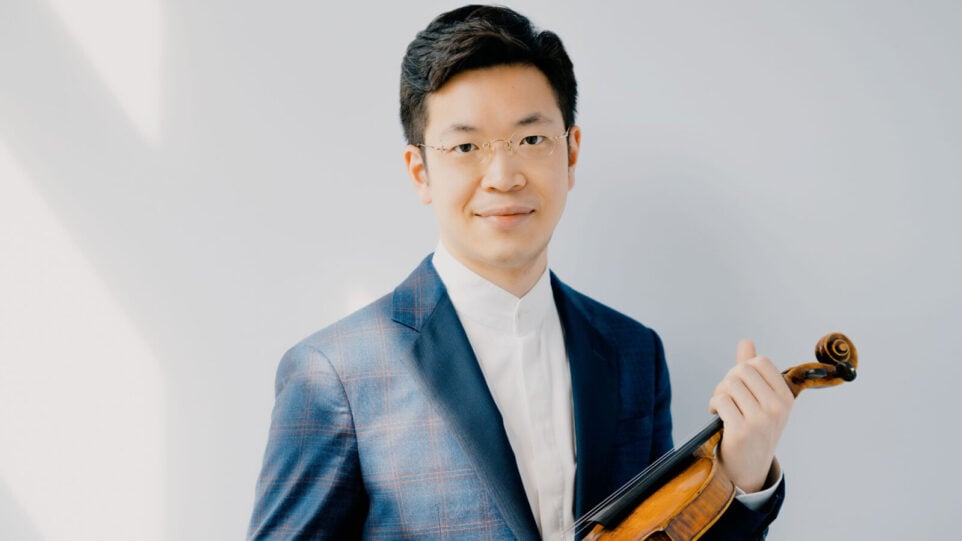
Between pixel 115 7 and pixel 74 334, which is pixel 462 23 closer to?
pixel 115 7

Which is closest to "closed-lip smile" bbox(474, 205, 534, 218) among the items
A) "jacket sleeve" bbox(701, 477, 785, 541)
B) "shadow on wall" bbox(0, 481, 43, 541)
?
"jacket sleeve" bbox(701, 477, 785, 541)

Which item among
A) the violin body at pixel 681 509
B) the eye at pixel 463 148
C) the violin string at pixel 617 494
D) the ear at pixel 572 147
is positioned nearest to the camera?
the violin body at pixel 681 509

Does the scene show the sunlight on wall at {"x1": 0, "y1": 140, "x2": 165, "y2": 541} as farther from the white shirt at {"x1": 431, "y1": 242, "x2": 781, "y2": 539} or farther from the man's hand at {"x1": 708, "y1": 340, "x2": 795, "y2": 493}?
the man's hand at {"x1": 708, "y1": 340, "x2": 795, "y2": 493}

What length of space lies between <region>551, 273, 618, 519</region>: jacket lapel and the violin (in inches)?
2.8

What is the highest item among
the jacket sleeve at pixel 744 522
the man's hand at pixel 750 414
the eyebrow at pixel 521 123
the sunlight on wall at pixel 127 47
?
the sunlight on wall at pixel 127 47

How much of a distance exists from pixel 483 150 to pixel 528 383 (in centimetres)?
43

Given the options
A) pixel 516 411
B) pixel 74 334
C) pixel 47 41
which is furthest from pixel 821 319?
pixel 47 41

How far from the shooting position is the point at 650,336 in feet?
5.70

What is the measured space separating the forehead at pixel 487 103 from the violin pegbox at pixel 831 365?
2.00 feet

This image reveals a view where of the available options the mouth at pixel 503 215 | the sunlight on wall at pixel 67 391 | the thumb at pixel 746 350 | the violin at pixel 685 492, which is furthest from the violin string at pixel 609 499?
the sunlight on wall at pixel 67 391

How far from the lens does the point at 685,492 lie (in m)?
A: 1.31

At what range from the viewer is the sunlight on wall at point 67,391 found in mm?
1765

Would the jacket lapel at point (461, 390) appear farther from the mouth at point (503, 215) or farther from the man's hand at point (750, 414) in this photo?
the man's hand at point (750, 414)

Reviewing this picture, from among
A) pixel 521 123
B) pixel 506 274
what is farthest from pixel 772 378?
pixel 521 123
